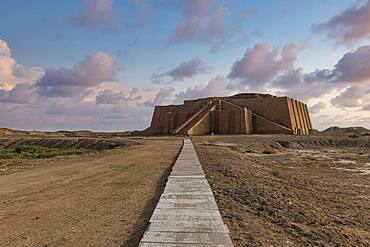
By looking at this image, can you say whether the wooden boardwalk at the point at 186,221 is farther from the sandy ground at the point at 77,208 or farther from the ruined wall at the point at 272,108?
the ruined wall at the point at 272,108

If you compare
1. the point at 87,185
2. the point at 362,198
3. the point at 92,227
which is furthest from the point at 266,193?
the point at 87,185

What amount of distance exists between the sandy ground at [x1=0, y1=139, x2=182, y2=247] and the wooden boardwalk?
1.10 ft

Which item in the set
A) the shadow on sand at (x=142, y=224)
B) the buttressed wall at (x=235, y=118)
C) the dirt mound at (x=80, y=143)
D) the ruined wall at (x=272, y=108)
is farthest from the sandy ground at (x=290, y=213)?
the ruined wall at (x=272, y=108)

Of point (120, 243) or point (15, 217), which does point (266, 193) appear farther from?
point (15, 217)

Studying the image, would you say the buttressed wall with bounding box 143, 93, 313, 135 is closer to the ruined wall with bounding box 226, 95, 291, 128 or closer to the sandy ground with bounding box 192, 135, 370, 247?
the ruined wall with bounding box 226, 95, 291, 128

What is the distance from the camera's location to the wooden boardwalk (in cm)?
379

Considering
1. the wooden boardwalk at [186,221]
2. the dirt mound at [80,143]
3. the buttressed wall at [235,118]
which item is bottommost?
the wooden boardwalk at [186,221]

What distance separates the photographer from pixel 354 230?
16.9 ft

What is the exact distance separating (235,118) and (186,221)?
42061mm

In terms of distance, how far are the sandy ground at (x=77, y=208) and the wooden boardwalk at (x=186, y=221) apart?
34cm

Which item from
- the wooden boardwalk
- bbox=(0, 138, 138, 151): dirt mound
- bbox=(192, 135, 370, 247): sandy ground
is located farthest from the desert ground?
bbox=(0, 138, 138, 151): dirt mound

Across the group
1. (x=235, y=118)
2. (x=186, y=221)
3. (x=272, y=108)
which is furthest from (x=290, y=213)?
(x=272, y=108)

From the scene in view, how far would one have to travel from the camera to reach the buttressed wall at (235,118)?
4516 cm

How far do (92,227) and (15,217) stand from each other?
5.34 ft
